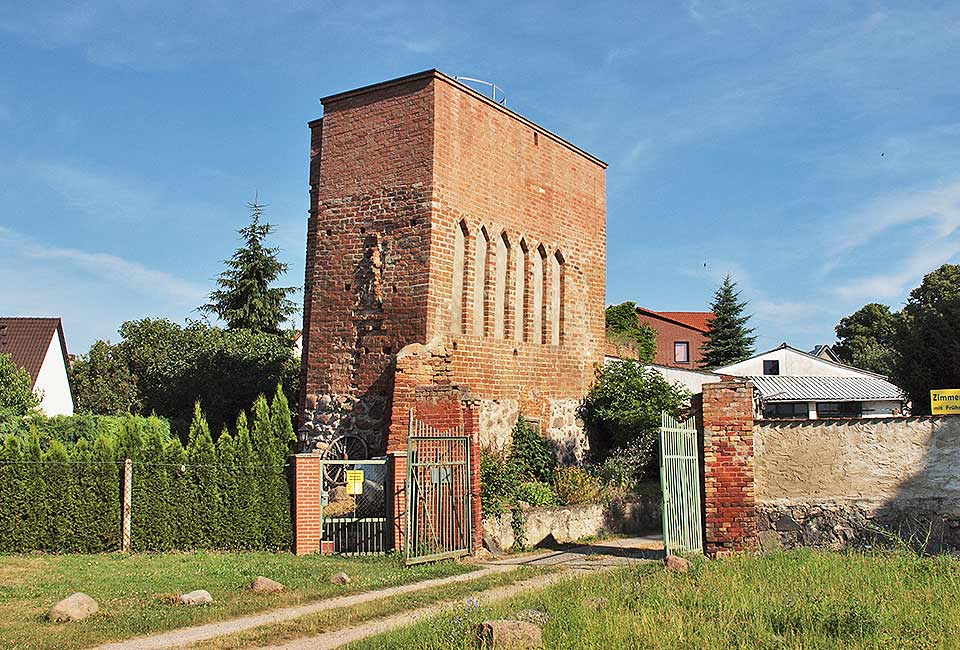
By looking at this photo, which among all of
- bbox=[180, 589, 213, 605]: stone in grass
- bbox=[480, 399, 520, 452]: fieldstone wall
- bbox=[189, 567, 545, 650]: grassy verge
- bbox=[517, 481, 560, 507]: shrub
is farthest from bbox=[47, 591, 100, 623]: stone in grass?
bbox=[480, 399, 520, 452]: fieldstone wall

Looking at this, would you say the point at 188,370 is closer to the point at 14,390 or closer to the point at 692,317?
the point at 14,390

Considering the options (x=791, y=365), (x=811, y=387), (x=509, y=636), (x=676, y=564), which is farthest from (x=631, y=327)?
(x=509, y=636)

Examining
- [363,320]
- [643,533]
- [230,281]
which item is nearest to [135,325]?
[230,281]

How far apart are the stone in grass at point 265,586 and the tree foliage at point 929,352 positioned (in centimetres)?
1893

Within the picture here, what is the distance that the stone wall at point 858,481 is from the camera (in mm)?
11672

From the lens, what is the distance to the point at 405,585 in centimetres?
1198

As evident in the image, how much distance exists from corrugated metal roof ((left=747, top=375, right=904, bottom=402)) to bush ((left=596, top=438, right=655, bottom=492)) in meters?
17.7

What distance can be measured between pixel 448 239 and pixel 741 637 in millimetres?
11158

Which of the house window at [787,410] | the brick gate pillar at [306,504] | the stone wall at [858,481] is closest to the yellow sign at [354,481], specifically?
the brick gate pillar at [306,504]

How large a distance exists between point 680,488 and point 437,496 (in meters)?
3.88

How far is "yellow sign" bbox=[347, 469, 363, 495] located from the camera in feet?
47.1

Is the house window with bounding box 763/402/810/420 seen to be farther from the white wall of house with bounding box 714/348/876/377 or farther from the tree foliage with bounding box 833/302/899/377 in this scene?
the tree foliage with bounding box 833/302/899/377

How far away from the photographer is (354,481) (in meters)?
14.4

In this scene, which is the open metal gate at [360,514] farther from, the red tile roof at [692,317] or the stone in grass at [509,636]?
the red tile roof at [692,317]
